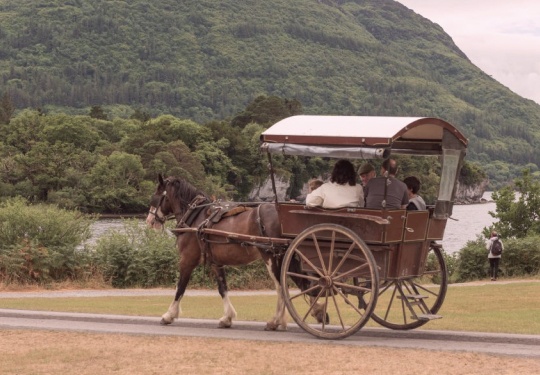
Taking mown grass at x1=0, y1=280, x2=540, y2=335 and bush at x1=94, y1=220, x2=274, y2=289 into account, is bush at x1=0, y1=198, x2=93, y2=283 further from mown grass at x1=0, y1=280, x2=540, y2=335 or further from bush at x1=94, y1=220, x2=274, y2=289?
mown grass at x1=0, y1=280, x2=540, y2=335

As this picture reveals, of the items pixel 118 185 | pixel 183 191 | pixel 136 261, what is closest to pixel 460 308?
pixel 183 191

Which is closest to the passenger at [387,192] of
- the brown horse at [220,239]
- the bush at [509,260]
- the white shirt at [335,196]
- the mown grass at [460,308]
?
the white shirt at [335,196]

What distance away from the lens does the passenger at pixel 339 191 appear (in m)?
13.8

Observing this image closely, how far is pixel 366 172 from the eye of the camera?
47.6ft

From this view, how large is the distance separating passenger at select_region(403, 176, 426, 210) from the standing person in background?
2650 centimetres

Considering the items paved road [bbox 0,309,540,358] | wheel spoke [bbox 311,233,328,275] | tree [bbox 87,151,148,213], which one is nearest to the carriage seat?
paved road [bbox 0,309,540,358]

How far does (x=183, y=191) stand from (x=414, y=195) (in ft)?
13.7

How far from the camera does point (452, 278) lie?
43.8 meters

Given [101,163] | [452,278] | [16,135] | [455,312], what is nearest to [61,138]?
[16,135]

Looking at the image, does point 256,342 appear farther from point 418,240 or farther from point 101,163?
point 101,163

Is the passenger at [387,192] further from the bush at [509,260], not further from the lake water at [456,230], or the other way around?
the lake water at [456,230]

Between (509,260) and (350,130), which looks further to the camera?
(509,260)

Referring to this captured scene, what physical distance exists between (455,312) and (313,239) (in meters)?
8.33

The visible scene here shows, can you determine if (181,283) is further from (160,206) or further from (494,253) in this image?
(494,253)
